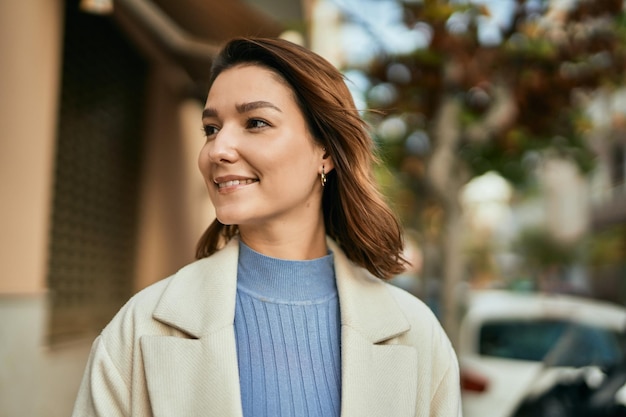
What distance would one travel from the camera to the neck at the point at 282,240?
6.71 ft

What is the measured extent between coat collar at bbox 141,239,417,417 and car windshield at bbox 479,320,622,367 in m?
4.18

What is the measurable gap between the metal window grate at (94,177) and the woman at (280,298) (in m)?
4.59

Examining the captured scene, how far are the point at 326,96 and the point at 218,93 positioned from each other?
0.87 ft

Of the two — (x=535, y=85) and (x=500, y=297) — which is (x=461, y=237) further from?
(x=535, y=85)

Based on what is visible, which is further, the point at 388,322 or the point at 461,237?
the point at 461,237

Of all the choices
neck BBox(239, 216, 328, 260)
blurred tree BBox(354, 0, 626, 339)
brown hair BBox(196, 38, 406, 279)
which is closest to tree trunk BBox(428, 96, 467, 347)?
blurred tree BBox(354, 0, 626, 339)

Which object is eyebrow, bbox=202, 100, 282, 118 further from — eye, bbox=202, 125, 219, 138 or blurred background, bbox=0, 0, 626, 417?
blurred background, bbox=0, 0, 626, 417

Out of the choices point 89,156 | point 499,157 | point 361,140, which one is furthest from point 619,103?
point 361,140

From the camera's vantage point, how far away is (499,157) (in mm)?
10773

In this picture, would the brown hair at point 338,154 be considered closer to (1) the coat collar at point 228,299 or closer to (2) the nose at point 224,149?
(1) the coat collar at point 228,299

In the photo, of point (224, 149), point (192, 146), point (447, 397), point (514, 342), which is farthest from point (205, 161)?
point (192, 146)

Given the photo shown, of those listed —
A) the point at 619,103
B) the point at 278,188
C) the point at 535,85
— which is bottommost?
the point at 278,188

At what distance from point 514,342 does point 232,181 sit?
18.1 ft

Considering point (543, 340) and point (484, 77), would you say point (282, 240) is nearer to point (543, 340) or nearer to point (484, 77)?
point (543, 340)
